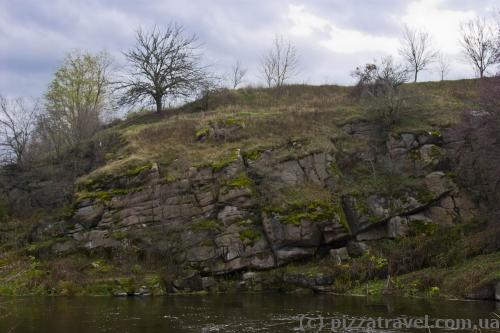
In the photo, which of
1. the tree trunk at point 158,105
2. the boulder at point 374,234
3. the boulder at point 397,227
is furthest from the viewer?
the tree trunk at point 158,105

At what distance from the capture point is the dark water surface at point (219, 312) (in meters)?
16.6

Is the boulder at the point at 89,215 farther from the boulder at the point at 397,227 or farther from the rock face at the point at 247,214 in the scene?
the boulder at the point at 397,227

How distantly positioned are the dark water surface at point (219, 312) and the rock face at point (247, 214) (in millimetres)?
3680

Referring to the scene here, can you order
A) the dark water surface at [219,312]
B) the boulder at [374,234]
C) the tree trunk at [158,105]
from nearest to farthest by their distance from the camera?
the dark water surface at [219,312]
the boulder at [374,234]
the tree trunk at [158,105]

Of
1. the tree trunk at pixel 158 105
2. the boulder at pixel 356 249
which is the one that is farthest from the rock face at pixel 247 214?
the tree trunk at pixel 158 105

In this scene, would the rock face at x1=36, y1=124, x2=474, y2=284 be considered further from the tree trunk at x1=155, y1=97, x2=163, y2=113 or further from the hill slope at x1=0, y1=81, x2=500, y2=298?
the tree trunk at x1=155, y1=97, x2=163, y2=113

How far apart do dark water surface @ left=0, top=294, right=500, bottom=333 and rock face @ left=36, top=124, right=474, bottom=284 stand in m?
3.68

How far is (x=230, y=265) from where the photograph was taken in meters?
27.1

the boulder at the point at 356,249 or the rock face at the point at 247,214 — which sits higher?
the rock face at the point at 247,214

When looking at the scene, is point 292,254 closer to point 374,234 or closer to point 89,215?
point 374,234

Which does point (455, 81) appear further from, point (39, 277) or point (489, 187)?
point (39, 277)

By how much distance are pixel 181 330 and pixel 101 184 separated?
18133 mm

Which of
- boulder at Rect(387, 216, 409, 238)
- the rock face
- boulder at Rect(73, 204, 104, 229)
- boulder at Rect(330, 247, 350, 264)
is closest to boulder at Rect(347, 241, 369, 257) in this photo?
the rock face

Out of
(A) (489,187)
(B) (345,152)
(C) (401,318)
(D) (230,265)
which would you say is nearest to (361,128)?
(B) (345,152)
